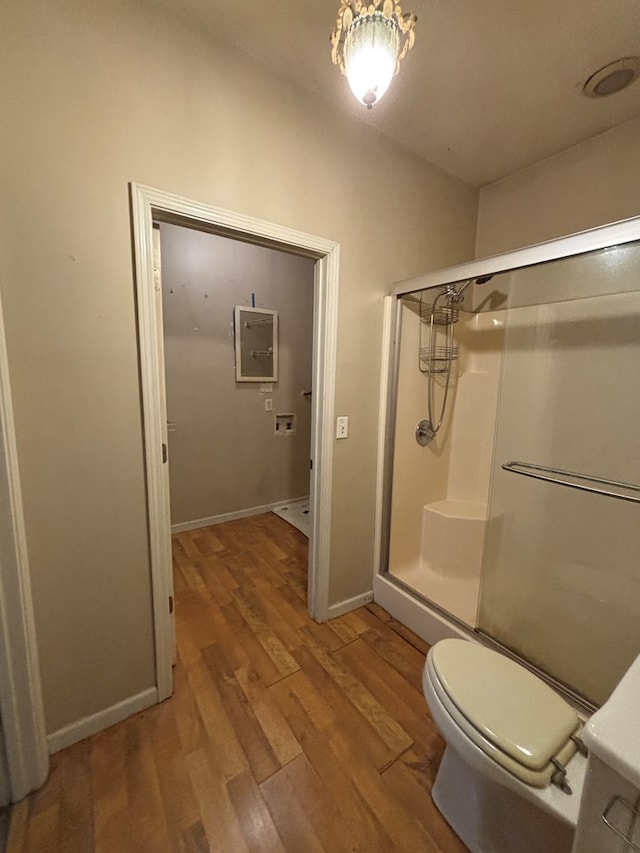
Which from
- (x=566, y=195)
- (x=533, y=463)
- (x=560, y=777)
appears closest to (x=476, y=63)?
(x=566, y=195)

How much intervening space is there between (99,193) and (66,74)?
33 cm

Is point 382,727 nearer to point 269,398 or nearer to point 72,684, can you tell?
point 72,684

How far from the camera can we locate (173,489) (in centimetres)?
286

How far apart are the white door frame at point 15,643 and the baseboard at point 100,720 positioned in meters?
0.09

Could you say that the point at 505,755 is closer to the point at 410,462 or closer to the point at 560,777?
the point at 560,777

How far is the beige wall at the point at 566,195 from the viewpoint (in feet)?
5.43

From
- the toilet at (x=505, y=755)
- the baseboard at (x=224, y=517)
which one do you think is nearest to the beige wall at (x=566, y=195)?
the toilet at (x=505, y=755)

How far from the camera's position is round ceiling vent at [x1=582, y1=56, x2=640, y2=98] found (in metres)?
1.31

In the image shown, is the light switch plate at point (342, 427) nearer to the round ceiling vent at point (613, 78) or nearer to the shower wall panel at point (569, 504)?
the shower wall panel at point (569, 504)

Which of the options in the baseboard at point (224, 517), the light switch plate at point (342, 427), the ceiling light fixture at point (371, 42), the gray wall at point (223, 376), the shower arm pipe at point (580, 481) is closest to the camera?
the ceiling light fixture at point (371, 42)

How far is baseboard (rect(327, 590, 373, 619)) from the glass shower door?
2.17 feet

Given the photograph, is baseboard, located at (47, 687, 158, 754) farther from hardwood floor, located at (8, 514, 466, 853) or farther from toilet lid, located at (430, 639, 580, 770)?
toilet lid, located at (430, 639, 580, 770)

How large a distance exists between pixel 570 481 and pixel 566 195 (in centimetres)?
157

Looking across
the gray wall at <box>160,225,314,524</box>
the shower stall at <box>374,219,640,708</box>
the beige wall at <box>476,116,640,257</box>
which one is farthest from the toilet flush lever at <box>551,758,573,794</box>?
the gray wall at <box>160,225,314,524</box>
